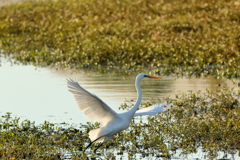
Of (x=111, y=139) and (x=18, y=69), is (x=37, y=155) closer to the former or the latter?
(x=111, y=139)

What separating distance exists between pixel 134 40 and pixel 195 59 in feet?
9.68

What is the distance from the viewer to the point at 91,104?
736 centimetres

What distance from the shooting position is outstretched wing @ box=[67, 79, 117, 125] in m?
7.04

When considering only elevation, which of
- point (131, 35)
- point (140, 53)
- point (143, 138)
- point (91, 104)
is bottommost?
point (143, 138)

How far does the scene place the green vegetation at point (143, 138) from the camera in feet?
23.9

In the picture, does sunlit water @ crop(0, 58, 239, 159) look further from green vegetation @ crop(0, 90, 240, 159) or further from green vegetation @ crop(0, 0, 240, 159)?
green vegetation @ crop(0, 90, 240, 159)

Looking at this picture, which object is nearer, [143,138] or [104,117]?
[104,117]

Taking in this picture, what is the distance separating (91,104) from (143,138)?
1335 millimetres

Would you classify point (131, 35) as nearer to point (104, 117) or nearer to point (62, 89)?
point (62, 89)

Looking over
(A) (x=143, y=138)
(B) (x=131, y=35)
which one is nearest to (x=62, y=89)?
(A) (x=143, y=138)

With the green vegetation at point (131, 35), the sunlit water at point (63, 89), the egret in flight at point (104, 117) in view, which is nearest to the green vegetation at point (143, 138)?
the egret in flight at point (104, 117)

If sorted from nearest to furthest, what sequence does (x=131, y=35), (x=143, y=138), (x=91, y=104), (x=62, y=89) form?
(x=91, y=104) < (x=143, y=138) < (x=62, y=89) < (x=131, y=35)

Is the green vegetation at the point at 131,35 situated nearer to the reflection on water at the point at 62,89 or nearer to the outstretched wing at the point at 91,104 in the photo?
the reflection on water at the point at 62,89

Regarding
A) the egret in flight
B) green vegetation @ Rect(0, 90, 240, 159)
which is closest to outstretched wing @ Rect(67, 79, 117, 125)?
the egret in flight
